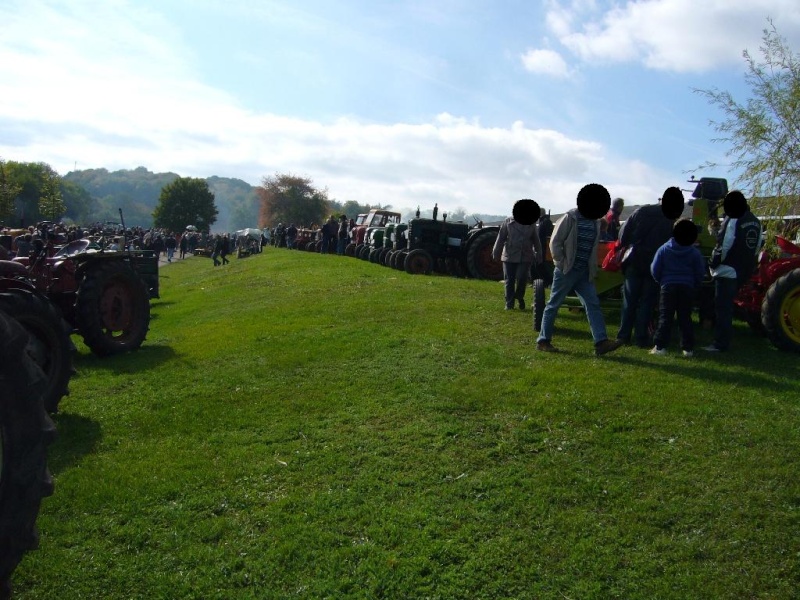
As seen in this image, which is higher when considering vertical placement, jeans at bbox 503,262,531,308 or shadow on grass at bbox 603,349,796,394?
jeans at bbox 503,262,531,308

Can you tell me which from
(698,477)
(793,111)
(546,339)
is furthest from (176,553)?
(793,111)

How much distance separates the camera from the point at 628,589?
357 centimetres

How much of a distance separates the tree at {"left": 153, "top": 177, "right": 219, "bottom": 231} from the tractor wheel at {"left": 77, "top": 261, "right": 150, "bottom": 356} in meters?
87.2

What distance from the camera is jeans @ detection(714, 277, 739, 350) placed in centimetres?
802

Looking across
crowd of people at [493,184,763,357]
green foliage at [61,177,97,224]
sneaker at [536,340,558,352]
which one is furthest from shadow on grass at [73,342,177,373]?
green foliage at [61,177,97,224]

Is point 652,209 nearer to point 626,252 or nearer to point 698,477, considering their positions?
point 626,252

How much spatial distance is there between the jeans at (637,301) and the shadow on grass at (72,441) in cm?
592

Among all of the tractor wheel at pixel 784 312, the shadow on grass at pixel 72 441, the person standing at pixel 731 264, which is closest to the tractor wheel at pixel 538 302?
the person standing at pixel 731 264

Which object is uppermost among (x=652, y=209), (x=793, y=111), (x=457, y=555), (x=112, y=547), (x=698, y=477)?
(x=793, y=111)

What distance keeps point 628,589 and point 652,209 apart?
19.1 ft

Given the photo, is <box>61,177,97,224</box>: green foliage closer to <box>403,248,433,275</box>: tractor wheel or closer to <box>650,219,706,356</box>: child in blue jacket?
<box>403,248,433,275</box>: tractor wheel

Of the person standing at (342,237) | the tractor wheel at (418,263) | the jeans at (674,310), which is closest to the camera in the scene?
the jeans at (674,310)

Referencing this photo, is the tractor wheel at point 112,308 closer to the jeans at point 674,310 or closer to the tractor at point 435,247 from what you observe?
the jeans at point 674,310

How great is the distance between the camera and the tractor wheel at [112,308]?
9.46 m
